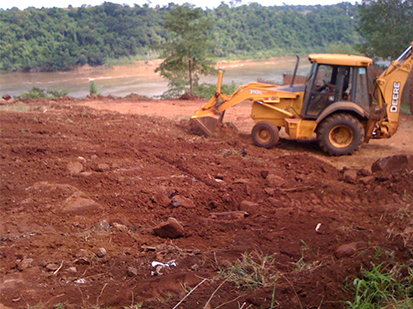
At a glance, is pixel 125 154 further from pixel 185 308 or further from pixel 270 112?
pixel 185 308

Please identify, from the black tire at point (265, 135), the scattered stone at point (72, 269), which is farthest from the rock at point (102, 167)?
the black tire at point (265, 135)

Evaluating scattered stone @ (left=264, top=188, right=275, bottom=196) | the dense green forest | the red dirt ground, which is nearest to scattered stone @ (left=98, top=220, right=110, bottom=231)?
the red dirt ground

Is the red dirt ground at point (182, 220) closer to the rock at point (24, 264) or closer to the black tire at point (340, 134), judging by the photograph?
the rock at point (24, 264)

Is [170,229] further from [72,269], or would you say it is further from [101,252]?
[72,269]

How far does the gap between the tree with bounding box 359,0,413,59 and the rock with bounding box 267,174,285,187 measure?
591 inches

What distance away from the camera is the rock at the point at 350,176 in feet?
24.6

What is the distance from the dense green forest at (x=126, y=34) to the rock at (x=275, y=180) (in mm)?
24435

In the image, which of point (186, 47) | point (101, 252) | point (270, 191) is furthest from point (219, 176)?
point (186, 47)

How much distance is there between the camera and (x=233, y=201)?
20.9 ft

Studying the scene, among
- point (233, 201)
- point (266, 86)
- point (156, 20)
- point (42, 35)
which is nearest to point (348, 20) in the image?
point (156, 20)

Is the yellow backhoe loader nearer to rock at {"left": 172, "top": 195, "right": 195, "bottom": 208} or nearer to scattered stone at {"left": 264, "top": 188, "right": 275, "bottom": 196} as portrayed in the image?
scattered stone at {"left": 264, "top": 188, "right": 275, "bottom": 196}

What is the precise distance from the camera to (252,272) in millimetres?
3893

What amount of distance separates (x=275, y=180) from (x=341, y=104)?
308 centimetres

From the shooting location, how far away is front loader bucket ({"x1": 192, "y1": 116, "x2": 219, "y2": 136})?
1051cm
